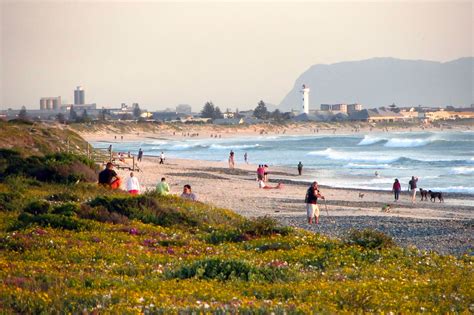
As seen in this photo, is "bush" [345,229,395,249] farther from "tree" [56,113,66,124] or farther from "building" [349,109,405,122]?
"building" [349,109,405,122]

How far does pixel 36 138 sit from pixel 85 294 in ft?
129

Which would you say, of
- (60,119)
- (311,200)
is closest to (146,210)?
(311,200)

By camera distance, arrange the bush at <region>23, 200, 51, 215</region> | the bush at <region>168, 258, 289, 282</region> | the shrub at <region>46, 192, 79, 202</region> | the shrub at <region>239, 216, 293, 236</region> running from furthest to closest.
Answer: the shrub at <region>46, 192, 79, 202</region>, the bush at <region>23, 200, 51, 215</region>, the shrub at <region>239, 216, 293, 236</region>, the bush at <region>168, 258, 289, 282</region>

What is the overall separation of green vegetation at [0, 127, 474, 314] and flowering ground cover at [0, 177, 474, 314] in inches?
0.7

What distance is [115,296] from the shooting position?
734 centimetres

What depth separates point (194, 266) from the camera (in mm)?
9500

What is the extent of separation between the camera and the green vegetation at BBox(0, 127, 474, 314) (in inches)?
287

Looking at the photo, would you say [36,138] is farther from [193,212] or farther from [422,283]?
[422,283]

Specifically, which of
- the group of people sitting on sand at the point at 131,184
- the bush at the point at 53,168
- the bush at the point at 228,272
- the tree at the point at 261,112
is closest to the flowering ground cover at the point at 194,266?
the bush at the point at 228,272

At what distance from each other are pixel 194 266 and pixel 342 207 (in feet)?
64.0

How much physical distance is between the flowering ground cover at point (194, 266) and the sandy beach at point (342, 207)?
15.1ft

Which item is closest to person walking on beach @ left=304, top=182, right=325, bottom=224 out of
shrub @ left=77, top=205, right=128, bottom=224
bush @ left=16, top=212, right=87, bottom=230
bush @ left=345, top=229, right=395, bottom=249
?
shrub @ left=77, top=205, right=128, bottom=224

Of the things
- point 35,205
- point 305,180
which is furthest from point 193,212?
point 305,180

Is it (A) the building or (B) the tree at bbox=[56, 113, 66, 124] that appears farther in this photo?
(A) the building
